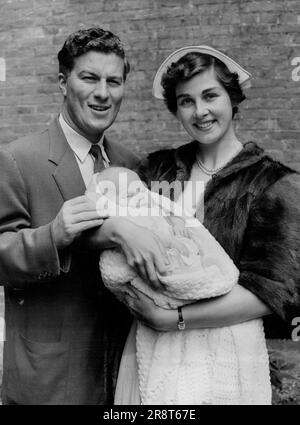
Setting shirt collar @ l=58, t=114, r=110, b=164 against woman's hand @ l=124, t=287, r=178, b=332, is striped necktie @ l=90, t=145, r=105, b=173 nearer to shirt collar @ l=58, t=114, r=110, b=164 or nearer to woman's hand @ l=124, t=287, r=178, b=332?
shirt collar @ l=58, t=114, r=110, b=164

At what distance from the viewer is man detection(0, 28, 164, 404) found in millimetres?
2256

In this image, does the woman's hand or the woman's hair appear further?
the woman's hair

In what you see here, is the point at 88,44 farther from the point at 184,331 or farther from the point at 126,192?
the point at 184,331

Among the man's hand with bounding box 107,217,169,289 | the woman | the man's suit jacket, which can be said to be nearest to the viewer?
the man's hand with bounding box 107,217,169,289

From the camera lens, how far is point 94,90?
235 cm

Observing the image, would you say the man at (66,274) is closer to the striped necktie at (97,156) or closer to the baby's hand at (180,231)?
the striped necktie at (97,156)

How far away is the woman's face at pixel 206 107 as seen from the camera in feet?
7.40

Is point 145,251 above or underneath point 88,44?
underneath

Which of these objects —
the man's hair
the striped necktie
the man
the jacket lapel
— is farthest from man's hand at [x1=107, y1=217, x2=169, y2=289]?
the man's hair

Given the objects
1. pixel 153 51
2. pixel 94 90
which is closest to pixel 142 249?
pixel 94 90

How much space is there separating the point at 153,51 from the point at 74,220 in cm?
300

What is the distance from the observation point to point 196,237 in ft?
6.64

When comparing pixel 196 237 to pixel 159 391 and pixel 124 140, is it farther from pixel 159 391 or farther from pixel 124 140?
pixel 124 140
